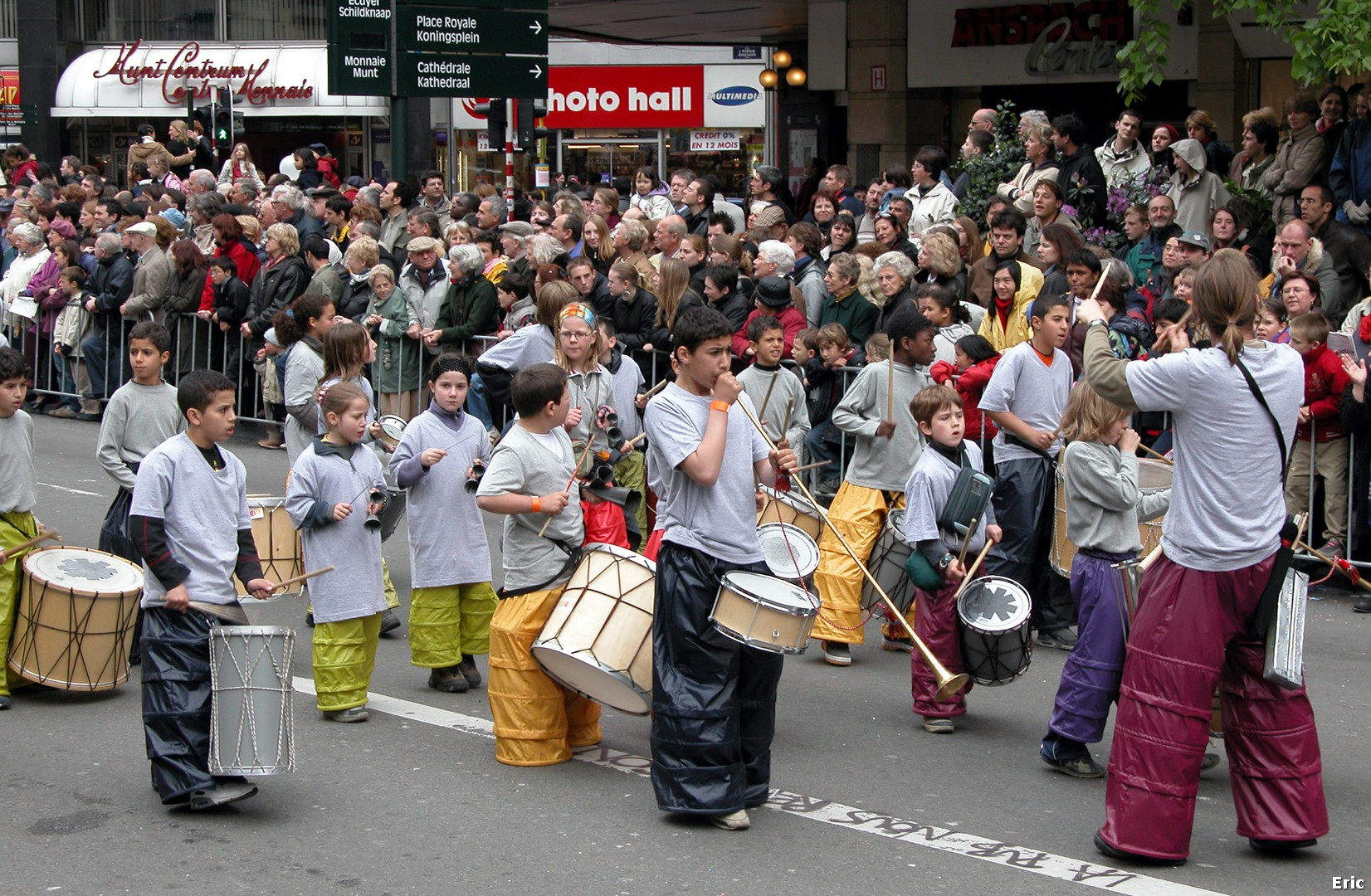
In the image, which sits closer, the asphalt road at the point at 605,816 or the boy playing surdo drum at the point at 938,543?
the asphalt road at the point at 605,816

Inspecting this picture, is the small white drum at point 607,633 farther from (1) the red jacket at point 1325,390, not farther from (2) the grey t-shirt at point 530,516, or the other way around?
(1) the red jacket at point 1325,390

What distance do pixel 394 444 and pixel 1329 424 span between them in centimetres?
535

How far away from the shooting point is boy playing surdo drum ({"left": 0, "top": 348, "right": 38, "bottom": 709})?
295 inches

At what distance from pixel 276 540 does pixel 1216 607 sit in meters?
5.01

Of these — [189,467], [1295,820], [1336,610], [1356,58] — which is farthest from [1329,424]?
[189,467]

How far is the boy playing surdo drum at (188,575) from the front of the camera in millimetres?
5969

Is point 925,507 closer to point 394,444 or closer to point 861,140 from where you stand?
point 394,444

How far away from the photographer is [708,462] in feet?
19.2

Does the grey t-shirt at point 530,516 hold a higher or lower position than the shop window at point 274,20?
lower

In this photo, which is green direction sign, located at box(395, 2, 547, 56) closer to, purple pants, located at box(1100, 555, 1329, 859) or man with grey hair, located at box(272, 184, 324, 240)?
man with grey hair, located at box(272, 184, 324, 240)

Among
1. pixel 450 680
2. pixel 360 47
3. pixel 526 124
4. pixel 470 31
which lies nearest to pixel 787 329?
pixel 450 680

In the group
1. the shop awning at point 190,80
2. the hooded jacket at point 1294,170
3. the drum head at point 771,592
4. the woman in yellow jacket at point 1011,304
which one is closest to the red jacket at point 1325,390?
the woman in yellow jacket at point 1011,304

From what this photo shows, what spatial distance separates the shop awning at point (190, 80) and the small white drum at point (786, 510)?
29.6 metres

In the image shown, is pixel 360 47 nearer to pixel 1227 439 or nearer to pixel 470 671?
pixel 470 671
